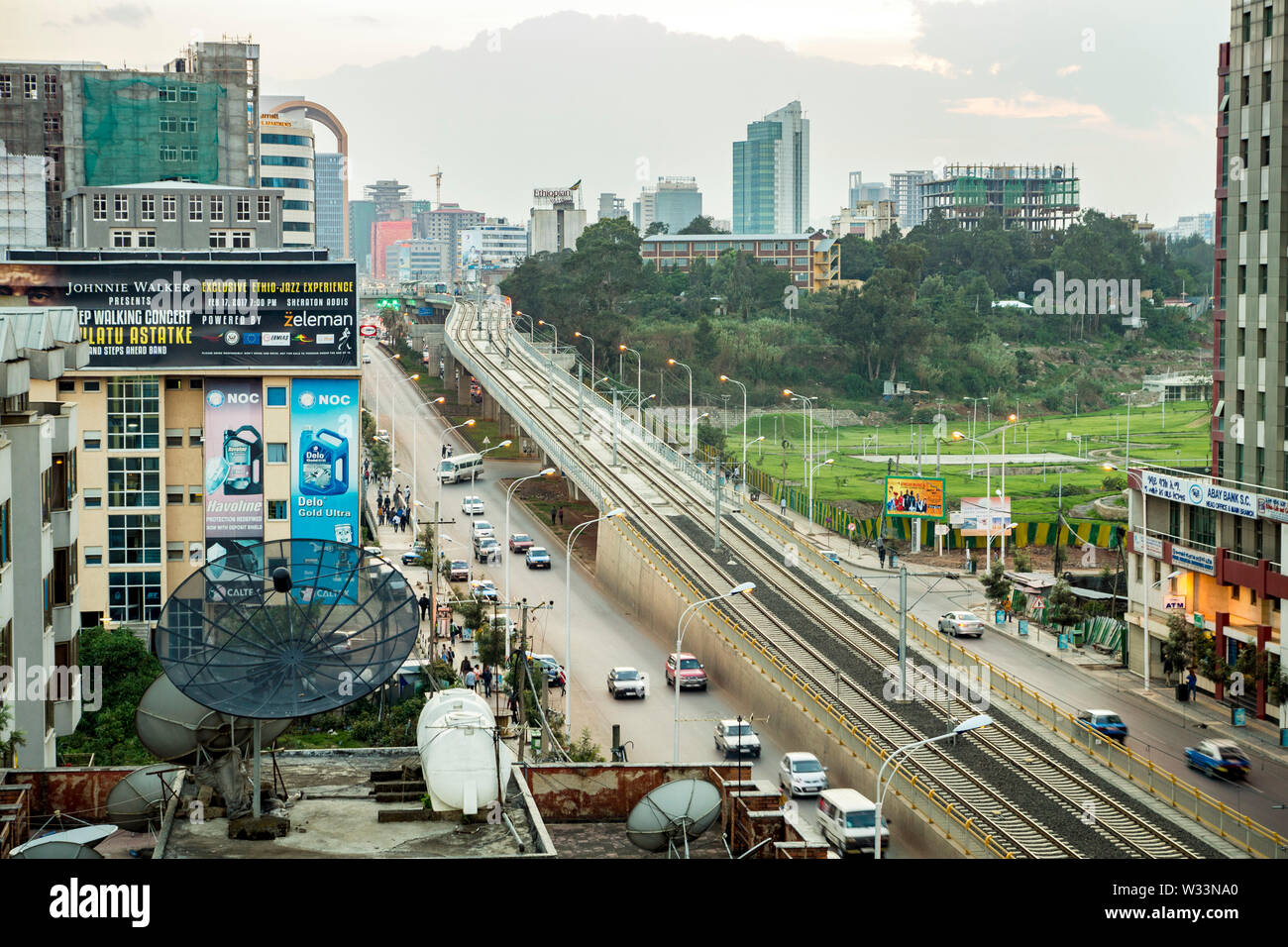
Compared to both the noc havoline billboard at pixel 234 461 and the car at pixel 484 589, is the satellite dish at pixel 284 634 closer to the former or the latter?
the noc havoline billboard at pixel 234 461

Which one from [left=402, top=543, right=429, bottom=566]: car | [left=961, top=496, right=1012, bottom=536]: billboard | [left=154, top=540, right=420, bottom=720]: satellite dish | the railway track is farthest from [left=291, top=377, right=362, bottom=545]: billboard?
[left=154, top=540, right=420, bottom=720]: satellite dish

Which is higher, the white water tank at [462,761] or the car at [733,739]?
the white water tank at [462,761]

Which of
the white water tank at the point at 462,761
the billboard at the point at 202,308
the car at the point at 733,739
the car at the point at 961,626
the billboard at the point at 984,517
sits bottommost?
the car at the point at 733,739

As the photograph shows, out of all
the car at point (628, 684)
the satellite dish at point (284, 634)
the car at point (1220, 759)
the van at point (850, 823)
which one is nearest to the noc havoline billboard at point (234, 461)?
the car at point (628, 684)

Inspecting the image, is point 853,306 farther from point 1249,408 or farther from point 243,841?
point 243,841

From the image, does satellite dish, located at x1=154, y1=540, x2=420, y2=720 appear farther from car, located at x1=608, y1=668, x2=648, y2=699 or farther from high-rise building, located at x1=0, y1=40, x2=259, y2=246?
high-rise building, located at x1=0, y1=40, x2=259, y2=246
